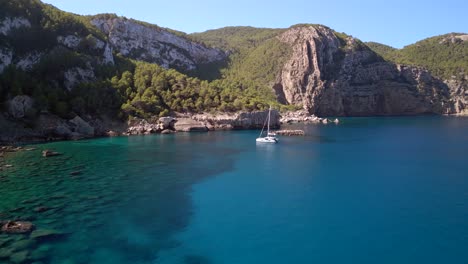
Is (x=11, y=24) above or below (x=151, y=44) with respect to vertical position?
below

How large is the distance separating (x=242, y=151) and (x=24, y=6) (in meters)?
75.6

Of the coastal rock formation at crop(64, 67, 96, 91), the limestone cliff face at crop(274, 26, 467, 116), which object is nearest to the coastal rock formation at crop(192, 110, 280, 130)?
the coastal rock formation at crop(64, 67, 96, 91)

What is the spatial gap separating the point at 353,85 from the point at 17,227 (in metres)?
169

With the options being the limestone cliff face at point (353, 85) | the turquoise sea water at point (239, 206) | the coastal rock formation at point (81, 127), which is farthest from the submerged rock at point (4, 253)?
the limestone cliff face at point (353, 85)

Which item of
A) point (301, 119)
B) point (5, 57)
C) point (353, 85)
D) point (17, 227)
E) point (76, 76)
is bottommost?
point (17, 227)

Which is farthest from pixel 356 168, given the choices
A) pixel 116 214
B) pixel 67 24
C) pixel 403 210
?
pixel 67 24

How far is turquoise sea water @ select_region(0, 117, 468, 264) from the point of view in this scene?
2091cm

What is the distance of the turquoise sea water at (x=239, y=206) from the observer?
20.9 m

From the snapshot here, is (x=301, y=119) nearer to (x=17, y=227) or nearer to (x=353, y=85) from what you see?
(x=353, y=85)

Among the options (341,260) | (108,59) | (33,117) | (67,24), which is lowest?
(341,260)

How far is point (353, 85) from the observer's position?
174 metres

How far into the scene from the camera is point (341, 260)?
2023 cm

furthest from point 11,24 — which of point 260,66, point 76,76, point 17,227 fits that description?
point 260,66

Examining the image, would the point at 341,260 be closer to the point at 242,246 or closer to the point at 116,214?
the point at 242,246
